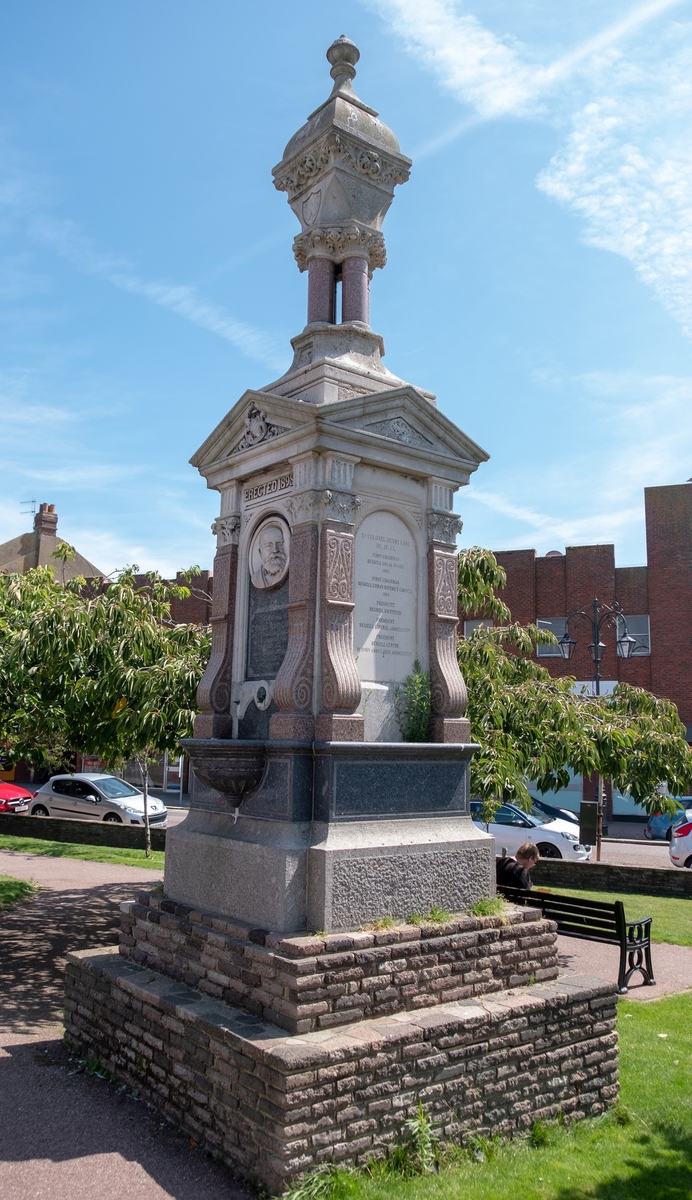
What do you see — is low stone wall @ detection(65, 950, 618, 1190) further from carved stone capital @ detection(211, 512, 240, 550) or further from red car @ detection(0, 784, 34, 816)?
red car @ detection(0, 784, 34, 816)

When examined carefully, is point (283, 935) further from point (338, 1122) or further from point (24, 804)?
point (24, 804)

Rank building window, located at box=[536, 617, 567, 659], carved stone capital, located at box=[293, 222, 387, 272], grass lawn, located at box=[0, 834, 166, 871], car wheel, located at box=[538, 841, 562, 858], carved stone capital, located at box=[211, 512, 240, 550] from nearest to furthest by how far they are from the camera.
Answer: carved stone capital, located at box=[211, 512, 240, 550], carved stone capital, located at box=[293, 222, 387, 272], grass lawn, located at box=[0, 834, 166, 871], car wheel, located at box=[538, 841, 562, 858], building window, located at box=[536, 617, 567, 659]

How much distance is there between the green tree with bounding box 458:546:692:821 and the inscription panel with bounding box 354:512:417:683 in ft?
7.55

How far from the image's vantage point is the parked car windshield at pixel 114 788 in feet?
75.2

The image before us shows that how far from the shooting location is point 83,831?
66.9 feet

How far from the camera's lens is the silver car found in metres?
22.2

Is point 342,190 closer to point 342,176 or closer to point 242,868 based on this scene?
point 342,176

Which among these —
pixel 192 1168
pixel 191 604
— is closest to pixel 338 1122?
pixel 192 1168

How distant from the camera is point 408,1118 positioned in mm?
5000

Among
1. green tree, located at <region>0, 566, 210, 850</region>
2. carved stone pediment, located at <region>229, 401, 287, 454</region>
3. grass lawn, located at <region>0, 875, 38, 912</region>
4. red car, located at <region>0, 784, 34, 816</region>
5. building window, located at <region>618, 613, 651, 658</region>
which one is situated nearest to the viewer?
carved stone pediment, located at <region>229, 401, 287, 454</region>

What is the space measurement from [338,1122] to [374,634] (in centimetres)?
311

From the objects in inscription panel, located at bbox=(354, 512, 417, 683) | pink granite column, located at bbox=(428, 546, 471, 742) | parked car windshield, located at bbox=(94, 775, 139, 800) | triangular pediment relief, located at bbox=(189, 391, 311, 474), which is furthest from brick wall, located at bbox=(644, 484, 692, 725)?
triangular pediment relief, located at bbox=(189, 391, 311, 474)

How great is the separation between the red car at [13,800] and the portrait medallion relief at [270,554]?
2046cm

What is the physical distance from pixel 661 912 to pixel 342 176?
10901mm
